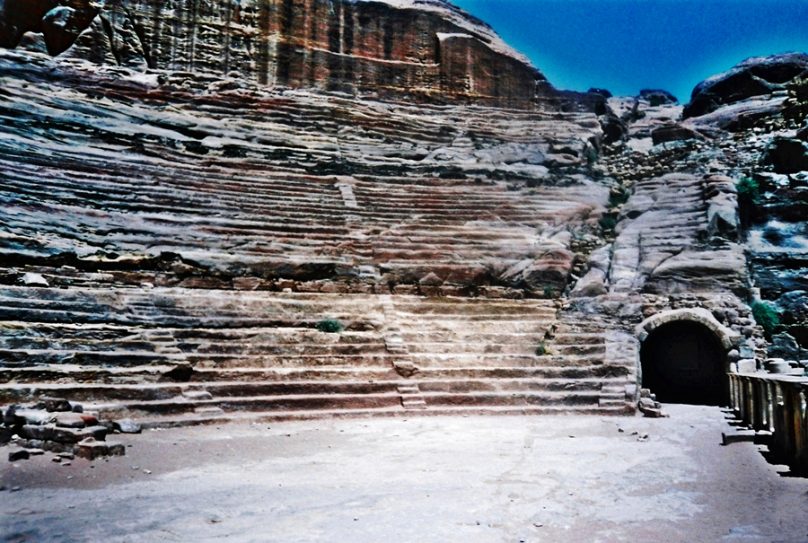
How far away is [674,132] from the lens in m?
23.9

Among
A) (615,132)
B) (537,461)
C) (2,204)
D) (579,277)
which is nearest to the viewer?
(537,461)

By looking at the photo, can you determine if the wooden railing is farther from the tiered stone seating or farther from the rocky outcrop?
the rocky outcrop

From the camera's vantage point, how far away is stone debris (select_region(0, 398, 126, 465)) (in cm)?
637

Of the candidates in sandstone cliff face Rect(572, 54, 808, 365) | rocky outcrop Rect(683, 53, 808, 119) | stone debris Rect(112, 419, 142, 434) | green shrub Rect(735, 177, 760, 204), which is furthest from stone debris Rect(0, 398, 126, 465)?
rocky outcrop Rect(683, 53, 808, 119)

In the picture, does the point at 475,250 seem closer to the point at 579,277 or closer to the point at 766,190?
the point at 579,277

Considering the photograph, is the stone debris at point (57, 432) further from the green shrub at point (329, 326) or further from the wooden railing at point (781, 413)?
the wooden railing at point (781, 413)

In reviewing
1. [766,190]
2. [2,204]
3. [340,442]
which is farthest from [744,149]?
[2,204]

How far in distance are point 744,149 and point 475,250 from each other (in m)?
10.5

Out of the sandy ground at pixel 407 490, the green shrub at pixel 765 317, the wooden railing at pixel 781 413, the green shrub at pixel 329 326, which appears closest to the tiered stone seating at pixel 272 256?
the green shrub at pixel 329 326

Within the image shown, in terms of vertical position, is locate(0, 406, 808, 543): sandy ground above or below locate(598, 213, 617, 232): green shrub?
below

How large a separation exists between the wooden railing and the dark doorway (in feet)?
9.79

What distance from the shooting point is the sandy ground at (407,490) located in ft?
14.0

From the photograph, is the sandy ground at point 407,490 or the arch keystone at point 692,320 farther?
the arch keystone at point 692,320

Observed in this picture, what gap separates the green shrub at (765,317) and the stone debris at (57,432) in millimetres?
11850
